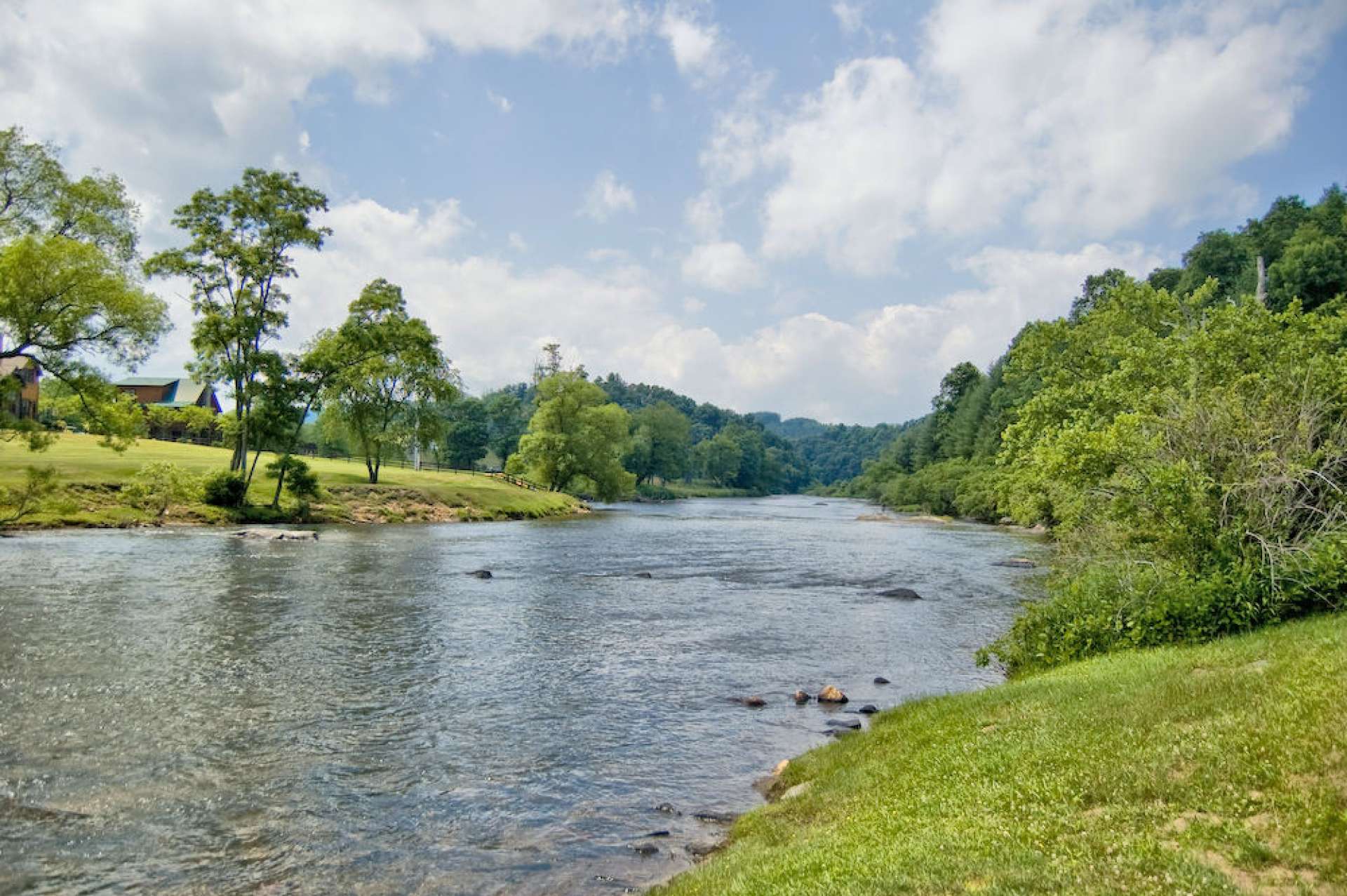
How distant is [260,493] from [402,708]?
48.5 metres

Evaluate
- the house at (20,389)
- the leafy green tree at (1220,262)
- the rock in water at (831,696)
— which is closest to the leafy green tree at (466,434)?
the house at (20,389)

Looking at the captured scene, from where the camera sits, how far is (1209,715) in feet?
28.9

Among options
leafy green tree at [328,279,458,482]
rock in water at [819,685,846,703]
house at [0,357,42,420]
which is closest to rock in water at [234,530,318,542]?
house at [0,357,42,420]

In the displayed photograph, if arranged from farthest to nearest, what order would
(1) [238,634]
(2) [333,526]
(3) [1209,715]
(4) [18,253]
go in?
(2) [333,526] < (4) [18,253] < (1) [238,634] < (3) [1209,715]

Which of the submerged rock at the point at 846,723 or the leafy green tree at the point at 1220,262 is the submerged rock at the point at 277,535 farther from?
the leafy green tree at the point at 1220,262

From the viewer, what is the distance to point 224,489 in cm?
5309

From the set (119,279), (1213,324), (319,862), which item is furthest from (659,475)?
(319,862)

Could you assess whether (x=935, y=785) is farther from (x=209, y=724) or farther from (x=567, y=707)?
(x=209, y=724)

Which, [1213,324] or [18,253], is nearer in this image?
[1213,324]

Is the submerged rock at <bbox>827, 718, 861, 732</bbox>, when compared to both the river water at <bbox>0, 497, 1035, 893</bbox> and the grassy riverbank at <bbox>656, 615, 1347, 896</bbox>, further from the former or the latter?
the grassy riverbank at <bbox>656, 615, 1347, 896</bbox>

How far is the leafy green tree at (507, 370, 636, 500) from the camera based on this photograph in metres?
98.2

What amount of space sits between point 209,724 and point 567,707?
6250mm

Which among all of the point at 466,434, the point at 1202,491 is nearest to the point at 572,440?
the point at 466,434

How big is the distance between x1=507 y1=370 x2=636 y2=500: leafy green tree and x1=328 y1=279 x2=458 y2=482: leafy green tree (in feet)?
48.4
